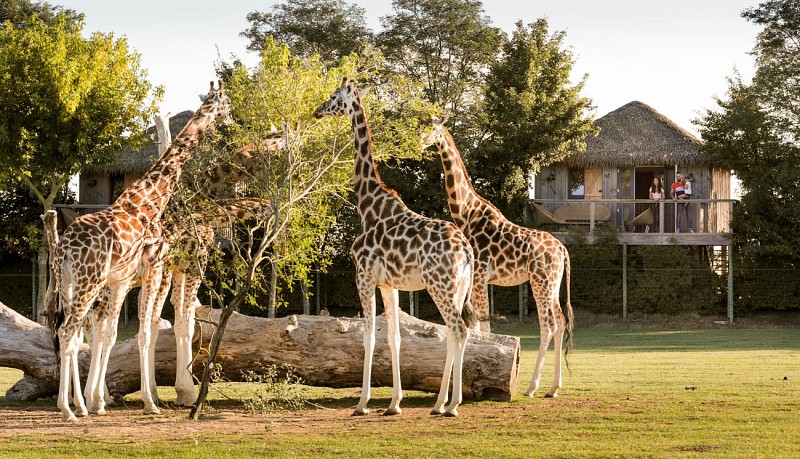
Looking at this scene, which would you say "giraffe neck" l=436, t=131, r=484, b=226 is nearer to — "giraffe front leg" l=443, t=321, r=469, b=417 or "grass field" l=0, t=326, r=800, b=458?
"grass field" l=0, t=326, r=800, b=458

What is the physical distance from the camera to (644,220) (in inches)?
1446

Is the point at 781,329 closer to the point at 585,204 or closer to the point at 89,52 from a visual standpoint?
the point at 585,204

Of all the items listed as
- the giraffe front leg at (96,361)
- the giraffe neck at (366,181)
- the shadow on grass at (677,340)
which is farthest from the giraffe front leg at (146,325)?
the shadow on grass at (677,340)

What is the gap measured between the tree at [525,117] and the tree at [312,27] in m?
10.1

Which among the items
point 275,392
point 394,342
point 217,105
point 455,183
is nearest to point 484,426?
point 394,342

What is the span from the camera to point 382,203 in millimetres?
13102

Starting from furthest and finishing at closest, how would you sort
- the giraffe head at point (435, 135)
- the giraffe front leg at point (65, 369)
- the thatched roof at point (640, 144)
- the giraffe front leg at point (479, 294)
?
the thatched roof at point (640, 144) < the giraffe front leg at point (479, 294) < the giraffe head at point (435, 135) < the giraffe front leg at point (65, 369)

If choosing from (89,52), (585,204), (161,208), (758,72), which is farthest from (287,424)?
(758,72)

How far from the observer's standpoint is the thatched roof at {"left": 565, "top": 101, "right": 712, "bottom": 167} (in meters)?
39.0

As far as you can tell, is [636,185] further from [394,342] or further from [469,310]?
[394,342]

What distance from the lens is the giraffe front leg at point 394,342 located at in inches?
495

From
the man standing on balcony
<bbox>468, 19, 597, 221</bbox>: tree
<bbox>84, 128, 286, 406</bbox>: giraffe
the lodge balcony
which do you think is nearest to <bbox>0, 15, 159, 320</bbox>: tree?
<bbox>468, 19, 597, 221</bbox>: tree

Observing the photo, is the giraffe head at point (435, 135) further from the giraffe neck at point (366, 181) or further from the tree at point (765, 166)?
the tree at point (765, 166)

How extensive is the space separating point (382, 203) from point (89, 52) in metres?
23.7
